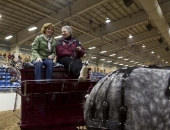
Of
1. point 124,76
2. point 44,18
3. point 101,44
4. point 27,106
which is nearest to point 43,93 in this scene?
point 27,106

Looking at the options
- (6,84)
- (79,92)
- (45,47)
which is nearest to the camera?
(79,92)

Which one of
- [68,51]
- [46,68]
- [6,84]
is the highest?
[68,51]

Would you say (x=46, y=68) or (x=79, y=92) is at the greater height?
(x=46, y=68)

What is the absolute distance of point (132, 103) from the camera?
0.89 m

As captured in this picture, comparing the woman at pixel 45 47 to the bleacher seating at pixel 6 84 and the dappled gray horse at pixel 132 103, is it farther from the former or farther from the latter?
the bleacher seating at pixel 6 84

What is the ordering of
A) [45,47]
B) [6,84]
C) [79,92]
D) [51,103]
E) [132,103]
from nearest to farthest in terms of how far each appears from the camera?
1. [132,103]
2. [51,103]
3. [79,92]
4. [45,47]
5. [6,84]

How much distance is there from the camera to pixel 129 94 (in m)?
0.91

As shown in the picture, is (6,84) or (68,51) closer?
(68,51)

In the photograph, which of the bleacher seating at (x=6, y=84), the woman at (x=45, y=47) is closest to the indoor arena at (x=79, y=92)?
the woman at (x=45, y=47)

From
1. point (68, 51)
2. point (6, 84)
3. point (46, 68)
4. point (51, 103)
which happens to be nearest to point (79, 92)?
point (51, 103)

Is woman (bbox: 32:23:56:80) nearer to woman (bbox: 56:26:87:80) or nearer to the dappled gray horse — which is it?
woman (bbox: 56:26:87:80)

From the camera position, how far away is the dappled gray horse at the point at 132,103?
86 centimetres

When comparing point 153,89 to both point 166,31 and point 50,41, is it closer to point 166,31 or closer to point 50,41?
point 50,41

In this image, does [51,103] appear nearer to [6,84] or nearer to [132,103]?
[132,103]
